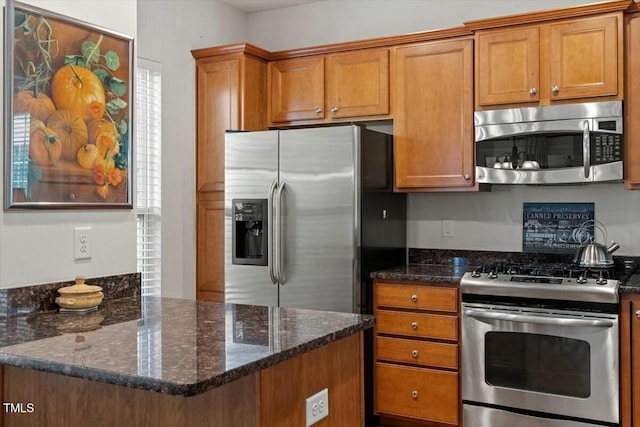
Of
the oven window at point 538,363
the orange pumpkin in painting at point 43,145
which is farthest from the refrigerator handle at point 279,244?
the orange pumpkin in painting at point 43,145

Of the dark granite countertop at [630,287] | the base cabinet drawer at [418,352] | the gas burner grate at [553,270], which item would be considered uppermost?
the gas burner grate at [553,270]

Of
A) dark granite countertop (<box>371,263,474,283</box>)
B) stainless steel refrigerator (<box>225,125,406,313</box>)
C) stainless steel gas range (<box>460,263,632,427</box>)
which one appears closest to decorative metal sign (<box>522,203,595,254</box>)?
stainless steel gas range (<box>460,263,632,427</box>)

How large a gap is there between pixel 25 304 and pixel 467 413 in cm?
227

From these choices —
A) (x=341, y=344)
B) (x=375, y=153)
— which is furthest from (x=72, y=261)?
(x=375, y=153)

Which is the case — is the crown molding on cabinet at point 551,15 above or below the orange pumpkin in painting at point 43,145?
above

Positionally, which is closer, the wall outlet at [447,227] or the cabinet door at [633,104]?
the cabinet door at [633,104]

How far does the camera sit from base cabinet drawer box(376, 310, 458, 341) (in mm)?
3338

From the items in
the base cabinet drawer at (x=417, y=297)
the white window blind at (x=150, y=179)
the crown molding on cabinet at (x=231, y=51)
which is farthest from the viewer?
the crown molding on cabinet at (x=231, y=51)

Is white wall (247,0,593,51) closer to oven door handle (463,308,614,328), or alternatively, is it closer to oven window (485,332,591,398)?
oven door handle (463,308,614,328)

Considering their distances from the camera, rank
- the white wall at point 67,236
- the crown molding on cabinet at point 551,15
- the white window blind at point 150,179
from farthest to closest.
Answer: the white window blind at point 150,179
the crown molding on cabinet at point 551,15
the white wall at point 67,236

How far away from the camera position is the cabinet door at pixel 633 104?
316cm

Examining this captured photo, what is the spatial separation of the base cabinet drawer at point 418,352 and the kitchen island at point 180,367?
150cm

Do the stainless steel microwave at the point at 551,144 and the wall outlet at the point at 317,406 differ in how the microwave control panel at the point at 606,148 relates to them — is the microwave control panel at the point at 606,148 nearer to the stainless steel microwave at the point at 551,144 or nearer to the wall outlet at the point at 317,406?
the stainless steel microwave at the point at 551,144

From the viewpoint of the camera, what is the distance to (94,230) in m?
2.31
